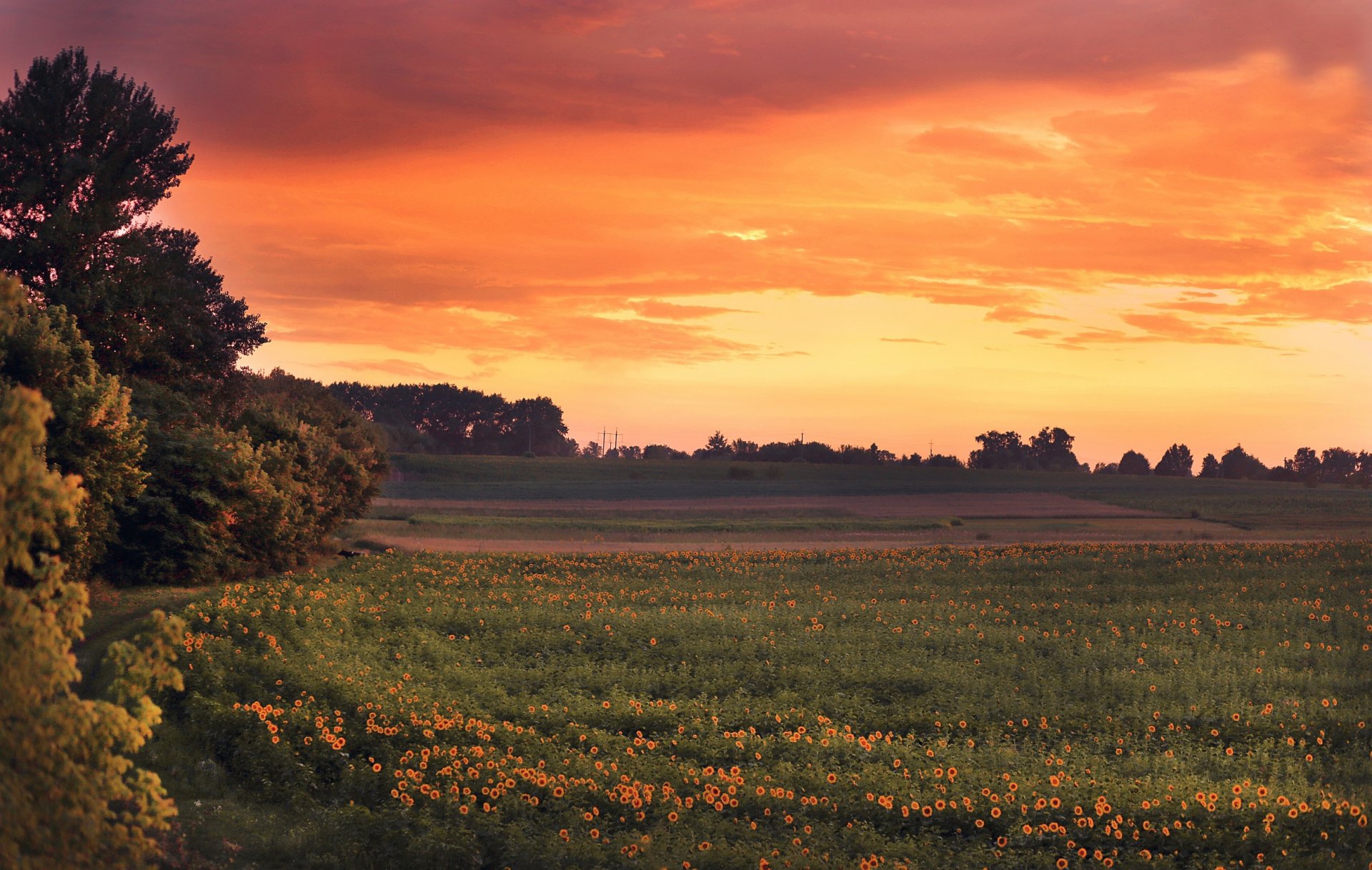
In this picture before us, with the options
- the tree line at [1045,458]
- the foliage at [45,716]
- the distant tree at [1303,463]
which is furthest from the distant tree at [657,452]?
the foliage at [45,716]

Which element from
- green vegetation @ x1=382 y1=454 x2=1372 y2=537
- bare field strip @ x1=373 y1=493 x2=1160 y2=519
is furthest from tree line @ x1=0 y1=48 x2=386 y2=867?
green vegetation @ x1=382 y1=454 x2=1372 y2=537

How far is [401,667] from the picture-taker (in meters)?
19.9

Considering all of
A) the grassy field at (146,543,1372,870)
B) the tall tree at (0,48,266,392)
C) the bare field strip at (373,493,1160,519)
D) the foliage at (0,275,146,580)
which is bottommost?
the grassy field at (146,543,1372,870)

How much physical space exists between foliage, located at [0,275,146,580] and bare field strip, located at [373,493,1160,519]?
42057 mm

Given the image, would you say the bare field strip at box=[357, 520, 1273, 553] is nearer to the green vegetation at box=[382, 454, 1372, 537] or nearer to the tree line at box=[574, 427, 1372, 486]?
the green vegetation at box=[382, 454, 1372, 537]

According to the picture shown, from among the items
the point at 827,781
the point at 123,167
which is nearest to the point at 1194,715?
the point at 827,781

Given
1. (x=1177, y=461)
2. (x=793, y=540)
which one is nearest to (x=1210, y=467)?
(x=1177, y=461)

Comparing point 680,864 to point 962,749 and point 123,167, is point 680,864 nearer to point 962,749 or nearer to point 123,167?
point 962,749

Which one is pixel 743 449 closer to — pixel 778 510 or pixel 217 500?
pixel 778 510

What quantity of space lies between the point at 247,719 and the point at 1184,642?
18442 mm

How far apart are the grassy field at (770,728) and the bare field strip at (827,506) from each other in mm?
40883

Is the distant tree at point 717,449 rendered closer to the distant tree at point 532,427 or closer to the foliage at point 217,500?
the distant tree at point 532,427

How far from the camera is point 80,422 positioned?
23297mm

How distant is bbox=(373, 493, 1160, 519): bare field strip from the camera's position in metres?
69.6
